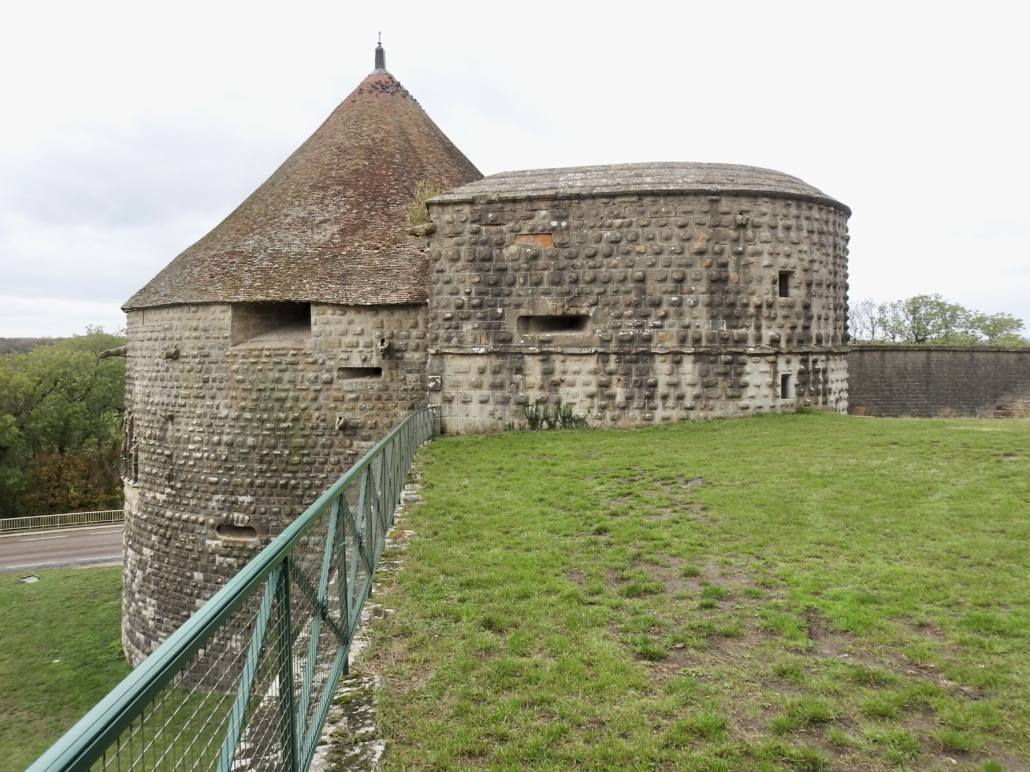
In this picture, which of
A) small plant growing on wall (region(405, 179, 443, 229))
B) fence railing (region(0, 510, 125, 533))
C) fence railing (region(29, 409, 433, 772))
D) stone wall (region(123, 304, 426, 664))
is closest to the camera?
fence railing (region(29, 409, 433, 772))

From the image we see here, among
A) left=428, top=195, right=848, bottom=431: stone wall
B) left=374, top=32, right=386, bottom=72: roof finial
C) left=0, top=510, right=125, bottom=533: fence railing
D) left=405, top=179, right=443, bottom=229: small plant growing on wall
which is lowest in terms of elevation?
left=0, top=510, right=125, bottom=533: fence railing

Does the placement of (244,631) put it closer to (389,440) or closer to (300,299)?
(389,440)

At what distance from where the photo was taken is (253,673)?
214cm

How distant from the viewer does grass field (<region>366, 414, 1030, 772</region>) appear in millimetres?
3127

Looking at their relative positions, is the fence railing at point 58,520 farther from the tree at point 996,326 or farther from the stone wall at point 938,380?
the tree at point 996,326

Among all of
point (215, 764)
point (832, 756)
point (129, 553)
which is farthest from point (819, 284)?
point (129, 553)

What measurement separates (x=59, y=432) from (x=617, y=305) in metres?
33.4

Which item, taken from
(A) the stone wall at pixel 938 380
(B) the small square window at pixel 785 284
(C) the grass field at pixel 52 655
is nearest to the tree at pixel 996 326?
(A) the stone wall at pixel 938 380

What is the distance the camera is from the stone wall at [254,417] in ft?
39.9

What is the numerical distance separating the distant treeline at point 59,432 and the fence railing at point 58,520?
1.56 metres

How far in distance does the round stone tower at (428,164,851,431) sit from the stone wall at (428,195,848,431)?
0.02 metres

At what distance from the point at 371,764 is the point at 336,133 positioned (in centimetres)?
1527

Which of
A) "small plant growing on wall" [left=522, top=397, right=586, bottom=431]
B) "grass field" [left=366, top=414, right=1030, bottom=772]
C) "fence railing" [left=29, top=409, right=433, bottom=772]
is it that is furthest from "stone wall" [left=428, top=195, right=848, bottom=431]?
"fence railing" [left=29, top=409, right=433, bottom=772]

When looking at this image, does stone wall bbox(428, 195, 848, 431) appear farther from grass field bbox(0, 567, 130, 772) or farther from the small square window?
grass field bbox(0, 567, 130, 772)
